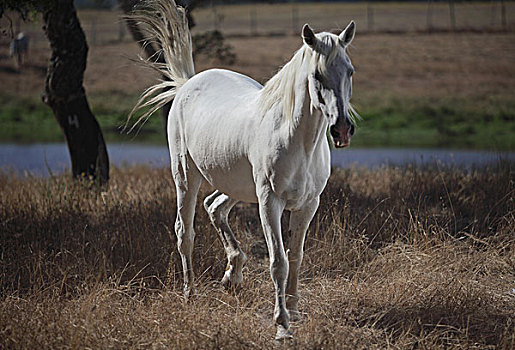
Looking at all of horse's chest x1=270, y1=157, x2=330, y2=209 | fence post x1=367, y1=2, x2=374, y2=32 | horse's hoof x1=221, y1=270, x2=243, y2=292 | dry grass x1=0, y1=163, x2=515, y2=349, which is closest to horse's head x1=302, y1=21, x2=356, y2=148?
horse's chest x1=270, y1=157, x2=330, y2=209

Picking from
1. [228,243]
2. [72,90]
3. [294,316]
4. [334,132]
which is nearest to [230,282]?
[228,243]

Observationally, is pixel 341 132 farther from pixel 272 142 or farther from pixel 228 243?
pixel 228 243

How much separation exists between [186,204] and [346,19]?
31759 millimetres

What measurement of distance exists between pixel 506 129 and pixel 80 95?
15.5 m

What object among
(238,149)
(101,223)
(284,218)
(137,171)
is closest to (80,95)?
(137,171)

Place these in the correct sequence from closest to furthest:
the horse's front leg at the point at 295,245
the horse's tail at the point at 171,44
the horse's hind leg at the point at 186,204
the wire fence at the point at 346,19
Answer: the horse's front leg at the point at 295,245, the horse's hind leg at the point at 186,204, the horse's tail at the point at 171,44, the wire fence at the point at 346,19

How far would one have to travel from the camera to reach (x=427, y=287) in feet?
14.0

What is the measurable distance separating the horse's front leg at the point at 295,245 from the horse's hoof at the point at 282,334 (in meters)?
0.27

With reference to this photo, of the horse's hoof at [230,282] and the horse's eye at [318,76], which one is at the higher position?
the horse's eye at [318,76]

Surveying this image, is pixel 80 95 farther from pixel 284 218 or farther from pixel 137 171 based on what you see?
pixel 284 218

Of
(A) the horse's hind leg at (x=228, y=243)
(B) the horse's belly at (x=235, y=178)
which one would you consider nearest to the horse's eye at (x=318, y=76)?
(B) the horse's belly at (x=235, y=178)

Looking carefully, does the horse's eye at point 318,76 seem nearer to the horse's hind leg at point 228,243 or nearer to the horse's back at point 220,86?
the horse's back at point 220,86

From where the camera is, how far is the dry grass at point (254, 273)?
3.50 meters

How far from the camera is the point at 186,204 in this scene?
4418 millimetres
